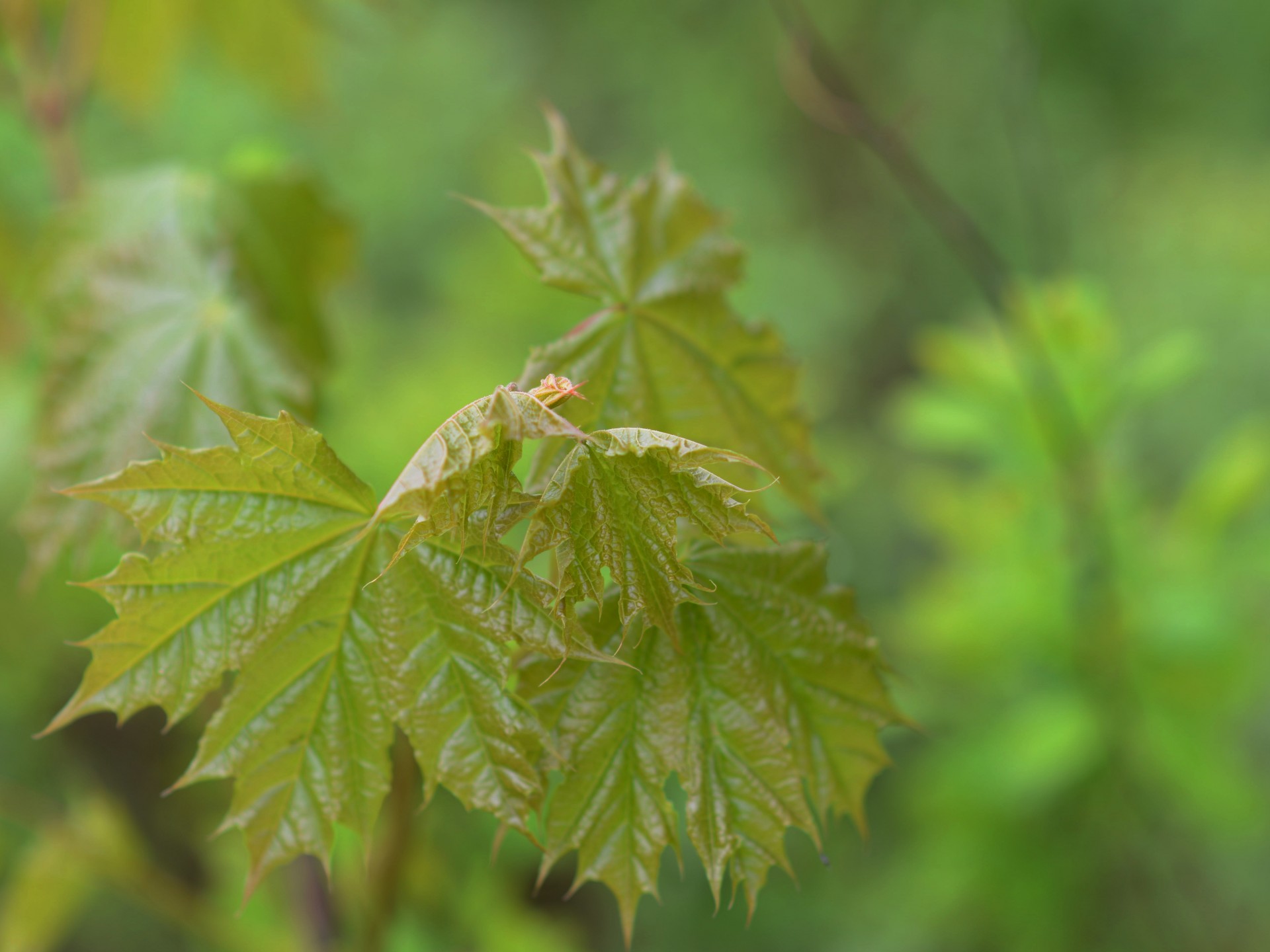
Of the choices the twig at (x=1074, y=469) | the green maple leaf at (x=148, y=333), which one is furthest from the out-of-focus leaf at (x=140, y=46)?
the twig at (x=1074, y=469)

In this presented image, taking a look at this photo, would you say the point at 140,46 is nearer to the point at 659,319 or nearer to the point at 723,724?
the point at 659,319

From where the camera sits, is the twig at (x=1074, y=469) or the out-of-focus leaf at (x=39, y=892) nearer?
the out-of-focus leaf at (x=39, y=892)

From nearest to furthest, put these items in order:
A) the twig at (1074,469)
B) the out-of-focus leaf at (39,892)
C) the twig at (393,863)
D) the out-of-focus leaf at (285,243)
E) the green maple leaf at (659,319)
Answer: the green maple leaf at (659,319)
the twig at (393,863)
the out-of-focus leaf at (285,243)
the out-of-focus leaf at (39,892)
the twig at (1074,469)

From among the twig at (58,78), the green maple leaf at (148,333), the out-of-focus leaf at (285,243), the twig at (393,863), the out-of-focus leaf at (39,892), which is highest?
the twig at (58,78)

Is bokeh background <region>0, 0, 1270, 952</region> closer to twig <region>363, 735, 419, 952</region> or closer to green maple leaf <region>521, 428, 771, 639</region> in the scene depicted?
twig <region>363, 735, 419, 952</region>

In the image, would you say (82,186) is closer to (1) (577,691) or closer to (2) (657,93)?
(1) (577,691)

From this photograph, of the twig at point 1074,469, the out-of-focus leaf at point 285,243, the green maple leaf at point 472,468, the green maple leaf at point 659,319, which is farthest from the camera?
the twig at point 1074,469

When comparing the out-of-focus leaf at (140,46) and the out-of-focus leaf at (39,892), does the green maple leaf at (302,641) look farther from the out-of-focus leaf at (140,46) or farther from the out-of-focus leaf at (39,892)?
the out-of-focus leaf at (140,46)

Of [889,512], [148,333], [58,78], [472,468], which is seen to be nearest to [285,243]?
[148,333]
